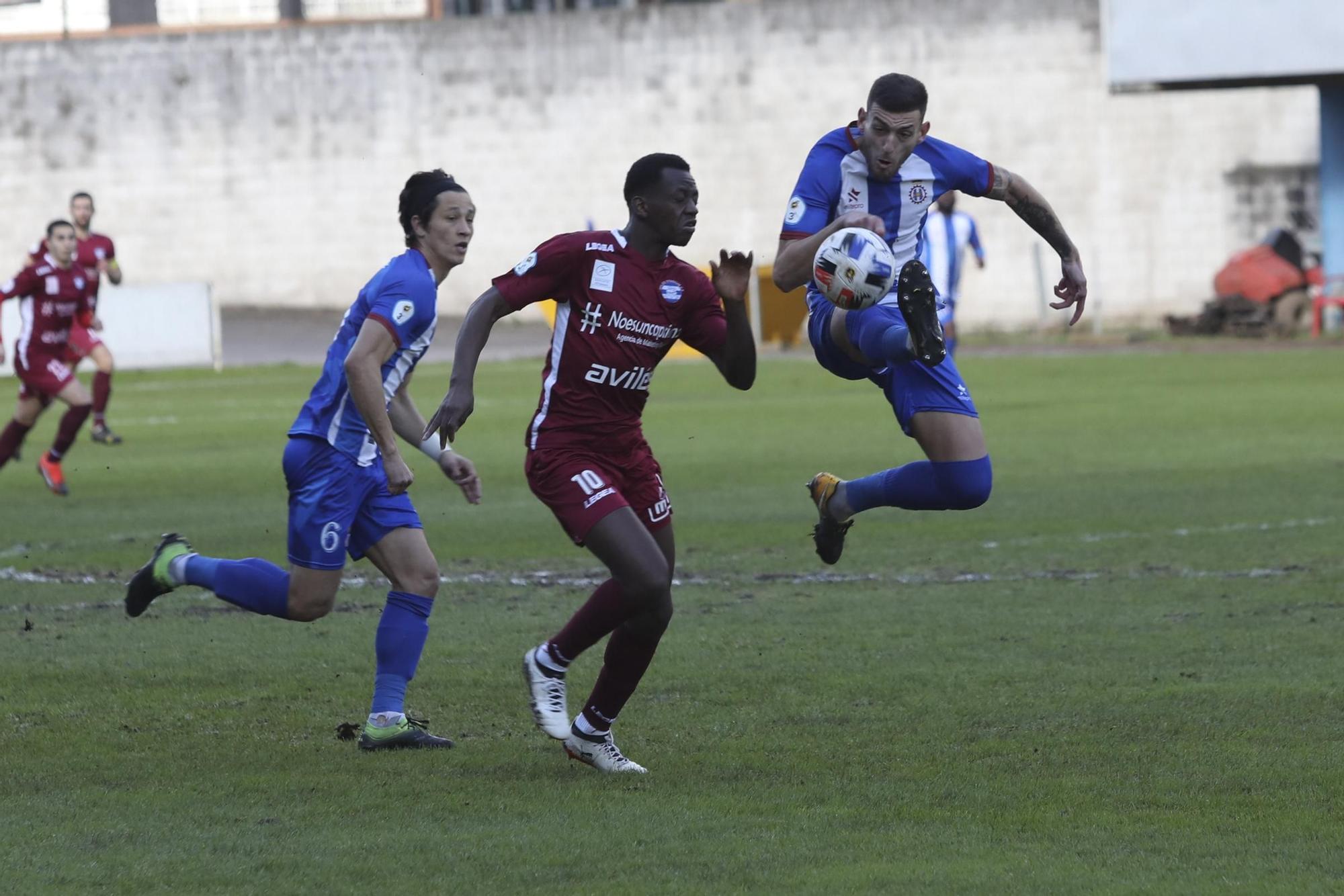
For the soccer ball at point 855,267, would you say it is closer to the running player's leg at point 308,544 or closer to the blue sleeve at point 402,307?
the blue sleeve at point 402,307

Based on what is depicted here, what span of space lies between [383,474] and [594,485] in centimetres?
→ 98

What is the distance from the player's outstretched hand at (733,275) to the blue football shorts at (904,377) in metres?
1.44

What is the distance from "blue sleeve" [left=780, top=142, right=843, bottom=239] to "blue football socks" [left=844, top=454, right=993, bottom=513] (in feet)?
3.50

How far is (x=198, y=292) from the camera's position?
32219mm

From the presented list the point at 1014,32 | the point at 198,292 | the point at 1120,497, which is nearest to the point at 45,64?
the point at 198,292

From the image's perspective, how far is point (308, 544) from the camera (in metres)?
6.53

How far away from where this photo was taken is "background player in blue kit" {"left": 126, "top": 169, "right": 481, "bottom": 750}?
6289 millimetres

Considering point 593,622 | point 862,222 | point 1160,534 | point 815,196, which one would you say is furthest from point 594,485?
point 1160,534

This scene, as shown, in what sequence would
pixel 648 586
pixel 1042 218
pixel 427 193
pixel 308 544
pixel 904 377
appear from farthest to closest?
1. pixel 1042 218
2. pixel 904 377
3. pixel 308 544
4. pixel 427 193
5. pixel 648 586

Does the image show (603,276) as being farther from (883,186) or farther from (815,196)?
(883,186)

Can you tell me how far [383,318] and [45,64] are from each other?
36.2 metres

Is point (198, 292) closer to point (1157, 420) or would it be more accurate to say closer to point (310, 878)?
point (1157, 420)

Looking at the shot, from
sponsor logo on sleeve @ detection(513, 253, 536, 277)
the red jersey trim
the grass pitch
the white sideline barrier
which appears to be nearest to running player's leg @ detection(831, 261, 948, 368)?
the grass pitch

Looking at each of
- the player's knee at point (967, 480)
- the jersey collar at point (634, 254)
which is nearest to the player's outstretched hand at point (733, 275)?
the jersey collar at point (634, 254)
